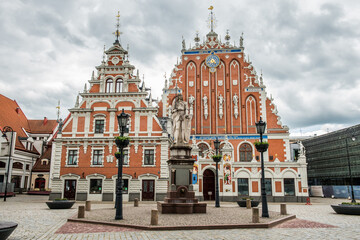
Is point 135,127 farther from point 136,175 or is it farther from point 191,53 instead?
point 191,53

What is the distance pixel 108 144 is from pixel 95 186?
4421 mm

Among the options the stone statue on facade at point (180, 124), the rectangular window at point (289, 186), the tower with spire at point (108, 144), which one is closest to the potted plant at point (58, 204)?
the stone statue on facade at point (180, 124)

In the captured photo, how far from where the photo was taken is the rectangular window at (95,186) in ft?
98.5

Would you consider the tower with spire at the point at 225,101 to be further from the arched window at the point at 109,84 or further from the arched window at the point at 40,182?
the arched window at the point at 40,182

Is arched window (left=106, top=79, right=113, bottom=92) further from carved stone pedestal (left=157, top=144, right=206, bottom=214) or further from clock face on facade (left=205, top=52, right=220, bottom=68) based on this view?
carved stone pedestal (left=157, top=144, right=206, bottom=214)

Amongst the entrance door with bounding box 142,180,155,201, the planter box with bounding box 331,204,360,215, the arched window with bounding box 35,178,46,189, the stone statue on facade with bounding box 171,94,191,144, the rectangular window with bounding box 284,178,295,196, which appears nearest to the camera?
the planter box with bounding box 331,204,360,215

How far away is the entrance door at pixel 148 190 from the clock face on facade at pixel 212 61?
17422 millimetres

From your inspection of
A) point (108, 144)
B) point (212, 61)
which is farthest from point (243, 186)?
point (212, 61)

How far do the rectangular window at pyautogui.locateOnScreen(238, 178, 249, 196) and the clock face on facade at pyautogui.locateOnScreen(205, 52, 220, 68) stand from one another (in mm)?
15517

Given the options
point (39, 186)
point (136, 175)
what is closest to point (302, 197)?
point (136, 175)

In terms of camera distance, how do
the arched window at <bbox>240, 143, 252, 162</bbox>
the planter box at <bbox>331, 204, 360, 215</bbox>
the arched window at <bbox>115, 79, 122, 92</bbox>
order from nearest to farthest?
1. the planter box at <bbox>331, 204, 360, 215</bbox>
2. the arched window at <bbox>115, 79, 122, 92</bbox>
3. the arched window at <bbox>240, 143, 252, 162</bbox>

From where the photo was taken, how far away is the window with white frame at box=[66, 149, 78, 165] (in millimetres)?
30938

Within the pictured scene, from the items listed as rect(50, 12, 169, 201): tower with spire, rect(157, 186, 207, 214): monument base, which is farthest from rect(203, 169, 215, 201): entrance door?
rect(157, 186, 207, 214): monument base

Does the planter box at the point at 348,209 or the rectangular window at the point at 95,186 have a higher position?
the rectangular window at the point at 95,186
